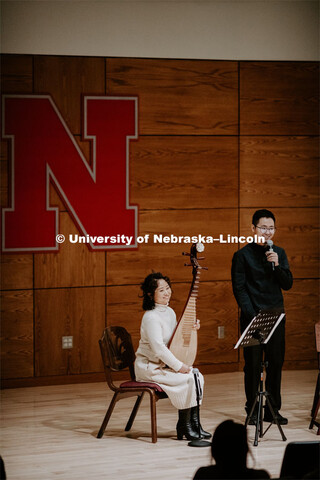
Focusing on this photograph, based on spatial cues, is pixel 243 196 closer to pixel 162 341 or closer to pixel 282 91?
pixel 282 91

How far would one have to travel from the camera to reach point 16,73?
6.99 m

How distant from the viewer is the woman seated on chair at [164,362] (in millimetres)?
5266

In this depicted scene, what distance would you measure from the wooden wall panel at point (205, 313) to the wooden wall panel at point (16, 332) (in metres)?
0.73

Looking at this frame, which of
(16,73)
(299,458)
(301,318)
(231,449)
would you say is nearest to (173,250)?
(301,318)

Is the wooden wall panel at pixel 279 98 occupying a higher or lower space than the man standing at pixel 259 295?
higher

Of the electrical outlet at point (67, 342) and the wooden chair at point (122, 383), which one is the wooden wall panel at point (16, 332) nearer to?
the electrical outlet at point (67, 342)

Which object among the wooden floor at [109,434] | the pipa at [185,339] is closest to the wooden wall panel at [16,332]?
the wooden floor at [109,434]

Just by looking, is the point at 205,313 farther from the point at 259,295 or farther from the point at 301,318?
the point at 259,295

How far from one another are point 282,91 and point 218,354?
253 cm

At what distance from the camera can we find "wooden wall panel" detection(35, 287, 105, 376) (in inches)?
281

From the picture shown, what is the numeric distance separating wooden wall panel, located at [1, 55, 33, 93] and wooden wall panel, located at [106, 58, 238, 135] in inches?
27.5

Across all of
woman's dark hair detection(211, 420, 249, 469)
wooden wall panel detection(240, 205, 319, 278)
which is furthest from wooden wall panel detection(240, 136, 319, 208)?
woman's dark hair detection(211, 420, 249, 469)

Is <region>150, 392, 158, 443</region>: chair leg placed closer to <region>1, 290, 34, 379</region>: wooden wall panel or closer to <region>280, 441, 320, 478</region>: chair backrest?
<region>1, 290, 34, 379</region>: wooden wall panel

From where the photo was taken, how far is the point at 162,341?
530 centimetres
